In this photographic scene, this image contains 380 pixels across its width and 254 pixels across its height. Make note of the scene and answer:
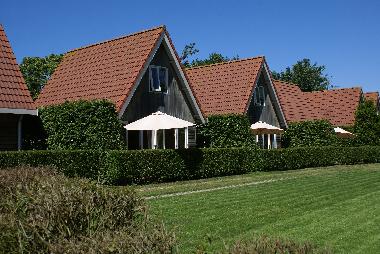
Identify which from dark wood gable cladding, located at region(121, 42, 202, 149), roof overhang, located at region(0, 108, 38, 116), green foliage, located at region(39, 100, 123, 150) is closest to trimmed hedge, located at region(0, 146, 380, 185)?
green foliage, located at region(39, 100, 123, 150)

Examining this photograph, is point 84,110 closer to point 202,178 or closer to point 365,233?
point 202,178

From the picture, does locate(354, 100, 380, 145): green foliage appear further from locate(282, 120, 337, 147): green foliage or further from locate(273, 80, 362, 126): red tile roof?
locate(282, 120, 337, 147): green foliage

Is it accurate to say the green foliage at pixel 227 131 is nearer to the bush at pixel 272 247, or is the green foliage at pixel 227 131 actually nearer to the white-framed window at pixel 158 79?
the white-framed window at pixel 158 79

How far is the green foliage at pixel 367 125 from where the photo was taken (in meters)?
40.5

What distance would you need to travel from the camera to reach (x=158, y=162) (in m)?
21.0

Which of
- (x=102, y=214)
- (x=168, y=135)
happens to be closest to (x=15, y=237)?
(x=102, y=214)

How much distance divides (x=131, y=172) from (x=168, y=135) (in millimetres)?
9231

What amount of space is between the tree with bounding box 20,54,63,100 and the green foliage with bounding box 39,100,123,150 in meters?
41.0

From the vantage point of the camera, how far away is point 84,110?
72.2 feet

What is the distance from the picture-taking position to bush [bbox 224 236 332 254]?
389cm

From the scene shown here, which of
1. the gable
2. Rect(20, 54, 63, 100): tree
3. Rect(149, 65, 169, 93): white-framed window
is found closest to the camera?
the gable

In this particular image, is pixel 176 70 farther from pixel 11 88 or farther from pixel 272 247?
pixel 272 247

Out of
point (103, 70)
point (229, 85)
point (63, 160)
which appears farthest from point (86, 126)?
point (229, 85)

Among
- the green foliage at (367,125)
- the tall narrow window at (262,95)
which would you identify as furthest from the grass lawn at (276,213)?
the green foliage at (367,125)
